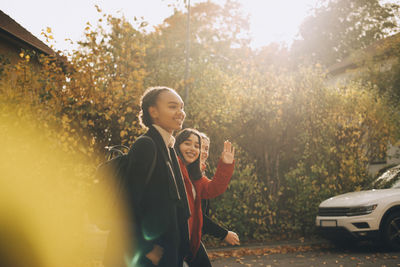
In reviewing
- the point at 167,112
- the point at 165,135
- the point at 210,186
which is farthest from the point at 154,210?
the point at 210,186

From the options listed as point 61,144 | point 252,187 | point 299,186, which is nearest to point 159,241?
point 61,144

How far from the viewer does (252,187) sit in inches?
442

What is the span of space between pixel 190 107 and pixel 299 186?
3.65m

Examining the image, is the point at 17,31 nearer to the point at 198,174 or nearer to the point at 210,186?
the point at 198,174

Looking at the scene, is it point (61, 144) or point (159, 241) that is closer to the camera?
point (159, 241)

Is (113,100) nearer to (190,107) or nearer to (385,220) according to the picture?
(190,107)

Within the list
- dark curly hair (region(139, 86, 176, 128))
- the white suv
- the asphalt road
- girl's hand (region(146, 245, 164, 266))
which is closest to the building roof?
the asphalt road

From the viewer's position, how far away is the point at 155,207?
7.93 feet

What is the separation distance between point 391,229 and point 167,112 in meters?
7.77

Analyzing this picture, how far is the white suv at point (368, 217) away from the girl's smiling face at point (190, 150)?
6.68 m

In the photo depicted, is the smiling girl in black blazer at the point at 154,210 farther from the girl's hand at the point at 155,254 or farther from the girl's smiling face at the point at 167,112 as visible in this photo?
the girl's smiling face at the point at 167,112

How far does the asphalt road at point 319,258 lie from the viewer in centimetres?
819

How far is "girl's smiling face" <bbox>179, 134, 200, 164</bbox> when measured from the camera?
11.0 ft

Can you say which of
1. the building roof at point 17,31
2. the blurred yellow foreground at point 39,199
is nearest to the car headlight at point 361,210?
the blurred yellow foreground at point 39,199
